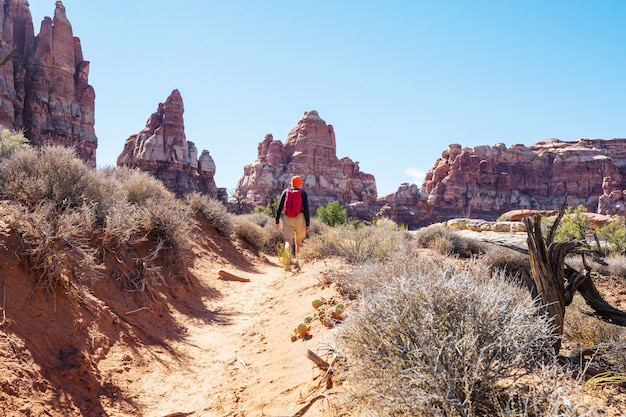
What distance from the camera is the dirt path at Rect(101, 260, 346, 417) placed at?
312 cm

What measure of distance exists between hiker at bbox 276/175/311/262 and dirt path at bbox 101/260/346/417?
8.96 ft

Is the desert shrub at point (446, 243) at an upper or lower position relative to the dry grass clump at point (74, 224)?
lower

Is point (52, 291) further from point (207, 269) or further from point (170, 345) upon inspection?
point (207, 269)

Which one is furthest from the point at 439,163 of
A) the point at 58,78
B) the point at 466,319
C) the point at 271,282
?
the point at 466,319

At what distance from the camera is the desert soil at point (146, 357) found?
291 centimetres

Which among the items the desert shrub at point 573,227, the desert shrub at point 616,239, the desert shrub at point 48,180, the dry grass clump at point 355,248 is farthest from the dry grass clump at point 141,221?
the desert shrub at point 616,239

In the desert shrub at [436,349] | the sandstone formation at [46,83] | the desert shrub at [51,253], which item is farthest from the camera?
the sandstone formation at [46,83]

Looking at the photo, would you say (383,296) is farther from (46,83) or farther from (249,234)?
(46,83)

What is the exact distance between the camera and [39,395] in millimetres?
2832

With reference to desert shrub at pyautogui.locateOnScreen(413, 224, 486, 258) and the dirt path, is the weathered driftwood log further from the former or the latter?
desert shrub at pyautogui.locateOnScreen(413, 224, 486, 258)

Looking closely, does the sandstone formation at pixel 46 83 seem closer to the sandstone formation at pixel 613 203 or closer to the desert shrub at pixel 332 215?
the desert shrub at pixel 332 215

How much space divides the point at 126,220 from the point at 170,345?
7.64 ft

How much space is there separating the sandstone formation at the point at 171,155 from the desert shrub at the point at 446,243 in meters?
41.5

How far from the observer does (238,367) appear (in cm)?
407
